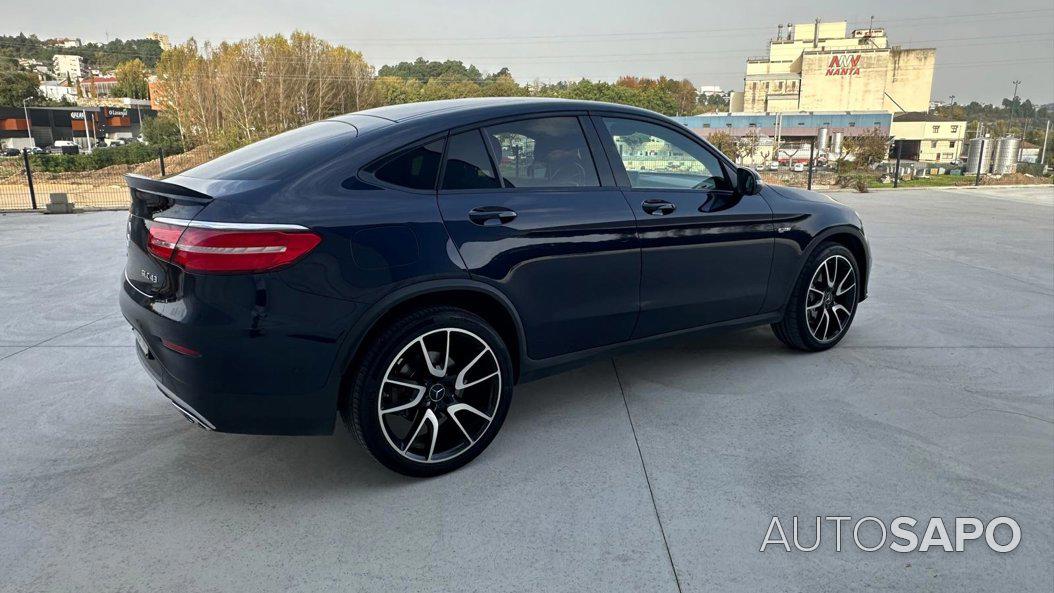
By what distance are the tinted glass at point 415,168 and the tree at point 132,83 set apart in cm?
15163

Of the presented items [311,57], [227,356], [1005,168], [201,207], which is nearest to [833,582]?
[227,356]

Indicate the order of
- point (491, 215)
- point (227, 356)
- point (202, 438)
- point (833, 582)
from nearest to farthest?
point (833, 582), point (227, 356), point (491, 215), point (202, 438)

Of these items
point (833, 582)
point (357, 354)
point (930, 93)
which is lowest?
point (833, 582)

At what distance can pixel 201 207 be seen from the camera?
2.59m

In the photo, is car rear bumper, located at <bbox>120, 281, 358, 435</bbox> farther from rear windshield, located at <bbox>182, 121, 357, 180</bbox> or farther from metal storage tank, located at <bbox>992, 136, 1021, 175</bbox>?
metal storage tank, located at <bbox>992, 136, 1021, 175</bbox>

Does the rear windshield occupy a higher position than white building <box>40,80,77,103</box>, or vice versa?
white building <box>40,80,77,103</box>

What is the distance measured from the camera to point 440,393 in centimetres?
295

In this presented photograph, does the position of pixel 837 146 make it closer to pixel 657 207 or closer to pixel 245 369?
pixel 657 207

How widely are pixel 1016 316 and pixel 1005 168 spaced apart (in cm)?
3010

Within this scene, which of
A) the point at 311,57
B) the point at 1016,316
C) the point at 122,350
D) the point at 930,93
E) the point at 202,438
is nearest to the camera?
the point at 202,438

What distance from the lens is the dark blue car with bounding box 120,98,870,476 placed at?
256cm

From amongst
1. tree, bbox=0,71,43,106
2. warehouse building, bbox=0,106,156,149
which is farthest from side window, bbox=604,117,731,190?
tree, bbox=0,71,43,106

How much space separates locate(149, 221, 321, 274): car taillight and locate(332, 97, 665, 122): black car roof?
89 cm

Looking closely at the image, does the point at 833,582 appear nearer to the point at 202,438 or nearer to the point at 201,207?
the point at 201,207
